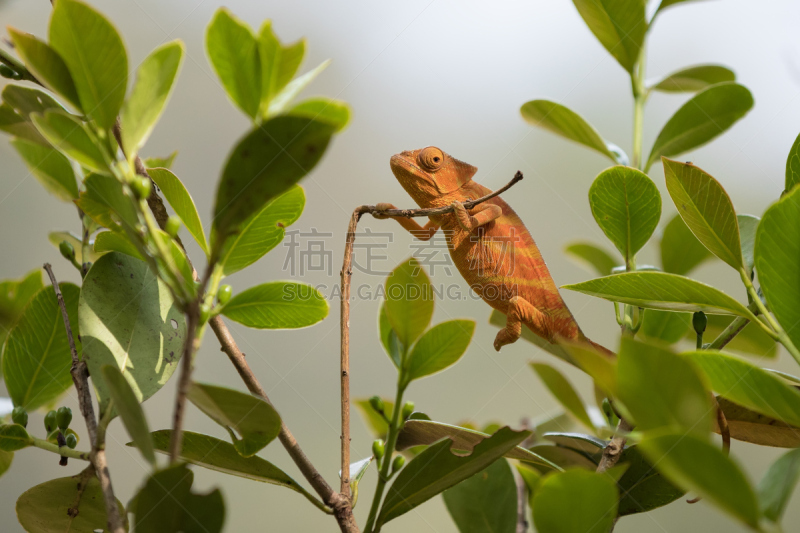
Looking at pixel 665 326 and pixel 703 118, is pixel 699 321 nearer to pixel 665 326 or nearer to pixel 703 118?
pixel 665 326

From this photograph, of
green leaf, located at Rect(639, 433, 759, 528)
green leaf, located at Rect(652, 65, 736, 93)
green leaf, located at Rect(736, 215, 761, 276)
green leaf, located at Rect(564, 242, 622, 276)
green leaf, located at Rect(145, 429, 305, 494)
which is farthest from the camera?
green leaf, located at Rect(564, 242, 622, 276)

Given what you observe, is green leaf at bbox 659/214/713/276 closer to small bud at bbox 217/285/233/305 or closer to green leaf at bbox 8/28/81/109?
small bud at bbox 217/285/233/305

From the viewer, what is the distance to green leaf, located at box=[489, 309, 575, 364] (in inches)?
27.9

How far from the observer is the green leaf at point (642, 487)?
49 centimetres

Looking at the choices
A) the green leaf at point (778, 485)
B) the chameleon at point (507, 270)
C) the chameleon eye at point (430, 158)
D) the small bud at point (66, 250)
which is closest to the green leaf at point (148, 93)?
the small bud at point (66, 250)

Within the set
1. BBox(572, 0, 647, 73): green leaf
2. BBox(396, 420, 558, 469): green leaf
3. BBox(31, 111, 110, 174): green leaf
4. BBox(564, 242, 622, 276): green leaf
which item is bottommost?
BBox(396, 420, 558, 469): green leaf

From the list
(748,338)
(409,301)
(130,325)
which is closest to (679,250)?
(748,338)

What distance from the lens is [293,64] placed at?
16.8 inches

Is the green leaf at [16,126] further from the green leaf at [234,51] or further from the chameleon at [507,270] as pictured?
the chameleon at [507,270]

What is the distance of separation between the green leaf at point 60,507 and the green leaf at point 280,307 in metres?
0.19

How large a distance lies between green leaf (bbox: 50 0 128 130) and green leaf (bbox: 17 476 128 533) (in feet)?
1.02

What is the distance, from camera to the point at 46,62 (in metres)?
0.34

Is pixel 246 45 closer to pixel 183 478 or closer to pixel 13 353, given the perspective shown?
pixel 183 478

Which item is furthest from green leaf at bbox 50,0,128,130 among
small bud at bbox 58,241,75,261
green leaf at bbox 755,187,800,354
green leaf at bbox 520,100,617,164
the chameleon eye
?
the chameleon eye
